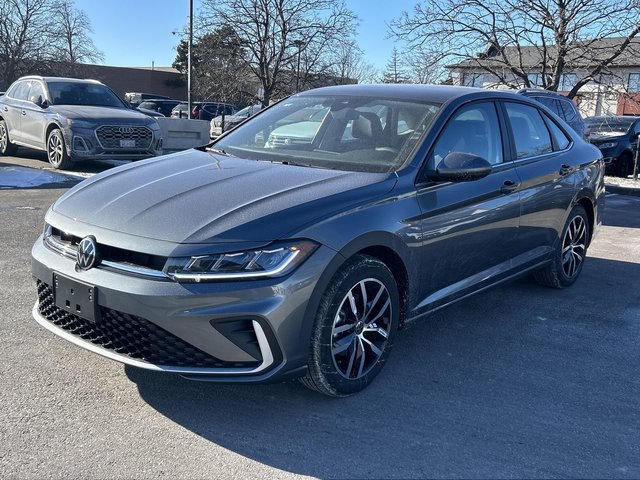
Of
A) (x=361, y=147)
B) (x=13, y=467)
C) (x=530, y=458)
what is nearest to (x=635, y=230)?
(x=361, y=147)

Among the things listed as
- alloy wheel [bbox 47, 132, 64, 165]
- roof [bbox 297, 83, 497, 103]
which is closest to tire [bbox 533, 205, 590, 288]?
roof [bbox 297, 83, 497, 103]

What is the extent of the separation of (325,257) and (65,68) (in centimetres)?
4642

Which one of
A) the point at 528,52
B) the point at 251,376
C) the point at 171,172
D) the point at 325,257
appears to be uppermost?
the point at 528,52

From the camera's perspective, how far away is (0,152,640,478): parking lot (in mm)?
2844

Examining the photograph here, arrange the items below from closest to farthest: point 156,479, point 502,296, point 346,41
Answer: point 156,479
point 502,296
point 346,41

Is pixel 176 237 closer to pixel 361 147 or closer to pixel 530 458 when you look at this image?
pixel 361 147

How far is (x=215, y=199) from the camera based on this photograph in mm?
3365

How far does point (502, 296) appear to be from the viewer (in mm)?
5527

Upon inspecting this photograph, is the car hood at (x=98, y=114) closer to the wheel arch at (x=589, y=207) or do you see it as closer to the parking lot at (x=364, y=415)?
the parking lot at (x=364, y=415)

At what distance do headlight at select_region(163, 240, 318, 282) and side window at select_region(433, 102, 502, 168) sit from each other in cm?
141

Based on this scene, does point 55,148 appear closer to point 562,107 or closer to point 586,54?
point 562,107

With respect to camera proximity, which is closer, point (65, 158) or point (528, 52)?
point (65, 158)

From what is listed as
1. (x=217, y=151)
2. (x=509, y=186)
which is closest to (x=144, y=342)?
(x=217, y=151)

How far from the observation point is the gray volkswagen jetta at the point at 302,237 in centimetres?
297
